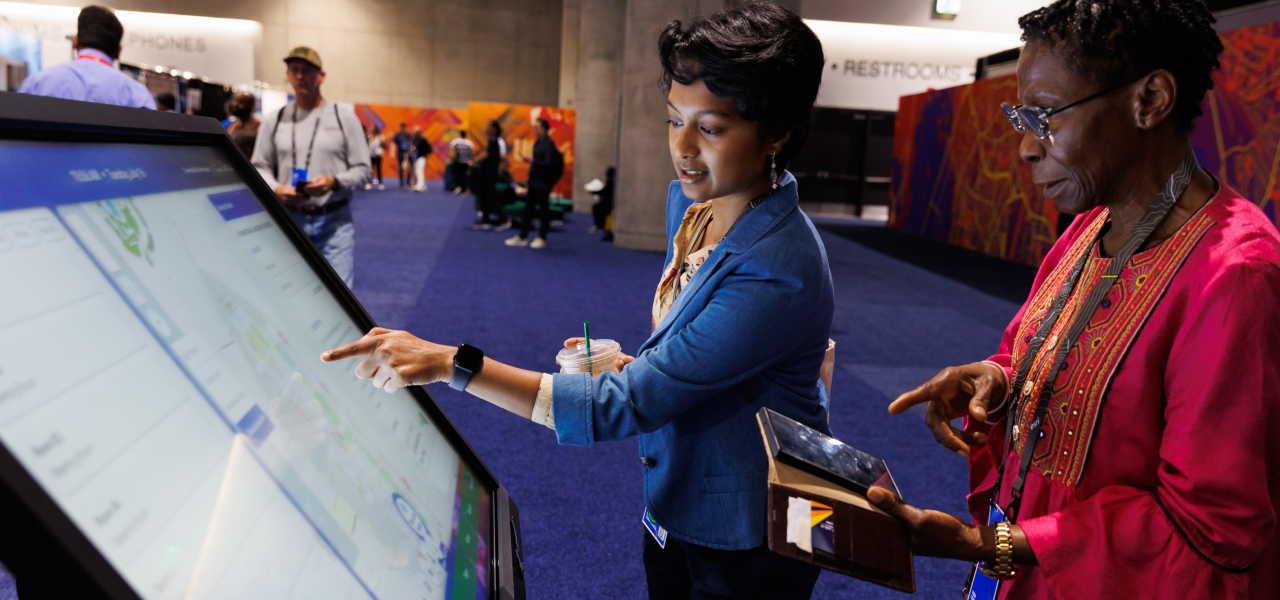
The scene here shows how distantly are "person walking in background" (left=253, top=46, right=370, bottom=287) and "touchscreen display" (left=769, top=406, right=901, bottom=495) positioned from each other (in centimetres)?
289

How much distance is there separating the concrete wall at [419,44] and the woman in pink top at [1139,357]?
2224 cm

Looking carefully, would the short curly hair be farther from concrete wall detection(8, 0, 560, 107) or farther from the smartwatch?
concrete wall detection(8, 0, 560, 107)

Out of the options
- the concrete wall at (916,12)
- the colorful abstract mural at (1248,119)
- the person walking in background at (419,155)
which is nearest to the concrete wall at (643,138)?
the concrete wall at (916,12)

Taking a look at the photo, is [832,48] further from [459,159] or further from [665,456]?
[665,456]

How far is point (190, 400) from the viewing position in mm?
630

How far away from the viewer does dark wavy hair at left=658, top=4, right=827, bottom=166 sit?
1035 millimetres

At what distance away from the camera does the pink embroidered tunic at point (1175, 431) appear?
0.81 m

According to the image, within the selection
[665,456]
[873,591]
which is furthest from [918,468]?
[665,456]

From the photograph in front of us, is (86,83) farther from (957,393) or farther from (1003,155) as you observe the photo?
(1003,155)

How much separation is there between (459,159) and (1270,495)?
16567 millimetres

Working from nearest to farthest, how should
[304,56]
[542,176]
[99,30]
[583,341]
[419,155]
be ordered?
[583,341], [304,56], [99,30], [542,176], [419,155]

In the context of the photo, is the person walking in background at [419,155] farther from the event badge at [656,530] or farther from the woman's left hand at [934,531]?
the woman's left hand at [934,531]

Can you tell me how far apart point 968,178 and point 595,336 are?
811 cm

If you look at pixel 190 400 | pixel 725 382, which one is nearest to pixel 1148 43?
pixel 725 382
